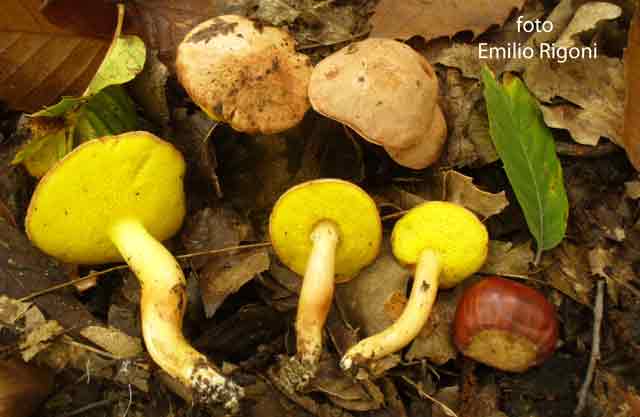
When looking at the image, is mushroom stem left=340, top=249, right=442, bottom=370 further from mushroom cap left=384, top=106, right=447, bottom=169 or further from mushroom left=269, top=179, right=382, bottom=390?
mushroom cap left=384, top=106, right=447, bottom=169

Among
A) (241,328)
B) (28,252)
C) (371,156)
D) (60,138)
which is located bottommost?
(241,328)

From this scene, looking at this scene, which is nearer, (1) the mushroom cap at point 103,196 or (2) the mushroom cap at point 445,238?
(1) the mushroom cap at point 103,196

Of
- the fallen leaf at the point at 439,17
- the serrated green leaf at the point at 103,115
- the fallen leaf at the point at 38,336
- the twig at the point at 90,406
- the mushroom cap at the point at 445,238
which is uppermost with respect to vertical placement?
the fallen leaf at the point at 439,17

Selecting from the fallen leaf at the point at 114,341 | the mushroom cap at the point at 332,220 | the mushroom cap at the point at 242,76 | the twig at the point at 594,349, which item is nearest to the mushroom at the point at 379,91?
the mushroom cap at the point at 242,76

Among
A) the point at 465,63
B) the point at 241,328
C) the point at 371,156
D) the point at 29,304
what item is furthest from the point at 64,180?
the point at 465,63

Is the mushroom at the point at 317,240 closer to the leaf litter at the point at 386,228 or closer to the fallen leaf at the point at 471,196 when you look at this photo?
the leaf litter at the point at 386,228

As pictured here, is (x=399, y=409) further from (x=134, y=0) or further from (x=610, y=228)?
(x=134, y=0)

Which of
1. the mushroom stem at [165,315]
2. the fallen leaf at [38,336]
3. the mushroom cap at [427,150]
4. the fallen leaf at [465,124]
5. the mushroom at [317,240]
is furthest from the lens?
the fallen leaf at [465,124]

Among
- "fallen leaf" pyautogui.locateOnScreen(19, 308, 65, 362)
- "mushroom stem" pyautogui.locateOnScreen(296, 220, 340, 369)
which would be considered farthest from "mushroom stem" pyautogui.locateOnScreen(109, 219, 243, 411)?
"fallen leaf" pyautogui.locateOnScreen(19, 308, 65, 362)
